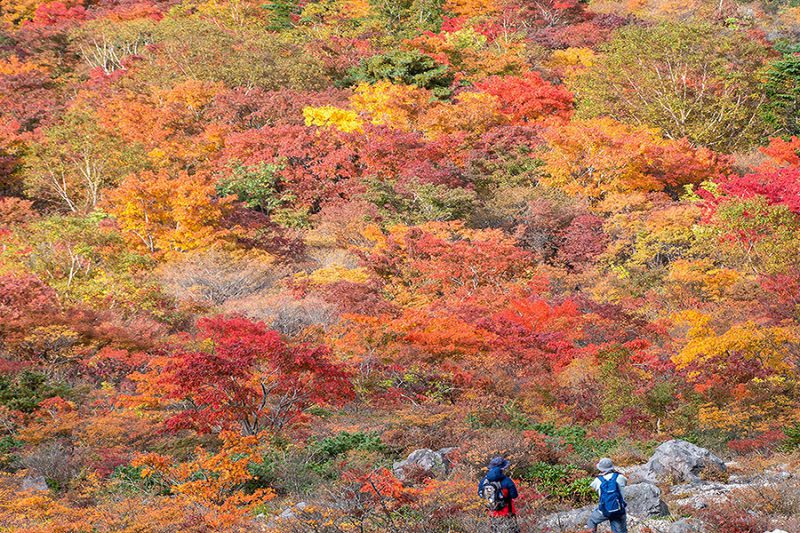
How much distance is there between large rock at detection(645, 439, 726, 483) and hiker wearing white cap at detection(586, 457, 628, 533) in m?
3.16

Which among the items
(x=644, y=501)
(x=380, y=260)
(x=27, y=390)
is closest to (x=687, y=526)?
(x=644, y=501)

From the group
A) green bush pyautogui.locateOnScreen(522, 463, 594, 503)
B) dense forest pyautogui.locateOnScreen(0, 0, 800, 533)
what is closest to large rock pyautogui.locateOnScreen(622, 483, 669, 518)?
dense forest pyautogui.locateOnScreen(0, 0, 800, 533)

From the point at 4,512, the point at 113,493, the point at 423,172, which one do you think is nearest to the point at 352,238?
the point at 423,172

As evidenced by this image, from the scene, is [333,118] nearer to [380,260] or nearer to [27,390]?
[380,260]

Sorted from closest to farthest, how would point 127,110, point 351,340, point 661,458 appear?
point 661,458 → point 351,340 → point 127,110

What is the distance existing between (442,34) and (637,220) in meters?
22.3

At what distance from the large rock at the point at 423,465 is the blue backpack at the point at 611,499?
136 inches

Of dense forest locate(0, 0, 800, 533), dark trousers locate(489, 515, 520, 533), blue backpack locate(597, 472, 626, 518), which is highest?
blue backpack locate(597, 472, 626, 518)

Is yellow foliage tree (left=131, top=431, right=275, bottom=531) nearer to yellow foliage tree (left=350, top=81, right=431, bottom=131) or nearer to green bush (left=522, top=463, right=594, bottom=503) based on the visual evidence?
green bush (left=522, top=463, right=594, bottom=503)

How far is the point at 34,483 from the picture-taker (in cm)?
1090

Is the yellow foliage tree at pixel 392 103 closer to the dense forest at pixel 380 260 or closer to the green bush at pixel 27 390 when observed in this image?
the dense forest at pixel 380 260

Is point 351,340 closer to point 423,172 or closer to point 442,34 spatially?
point 423,172

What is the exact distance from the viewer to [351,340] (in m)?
15.8

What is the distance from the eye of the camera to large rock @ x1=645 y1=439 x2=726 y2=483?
9.90 metres
